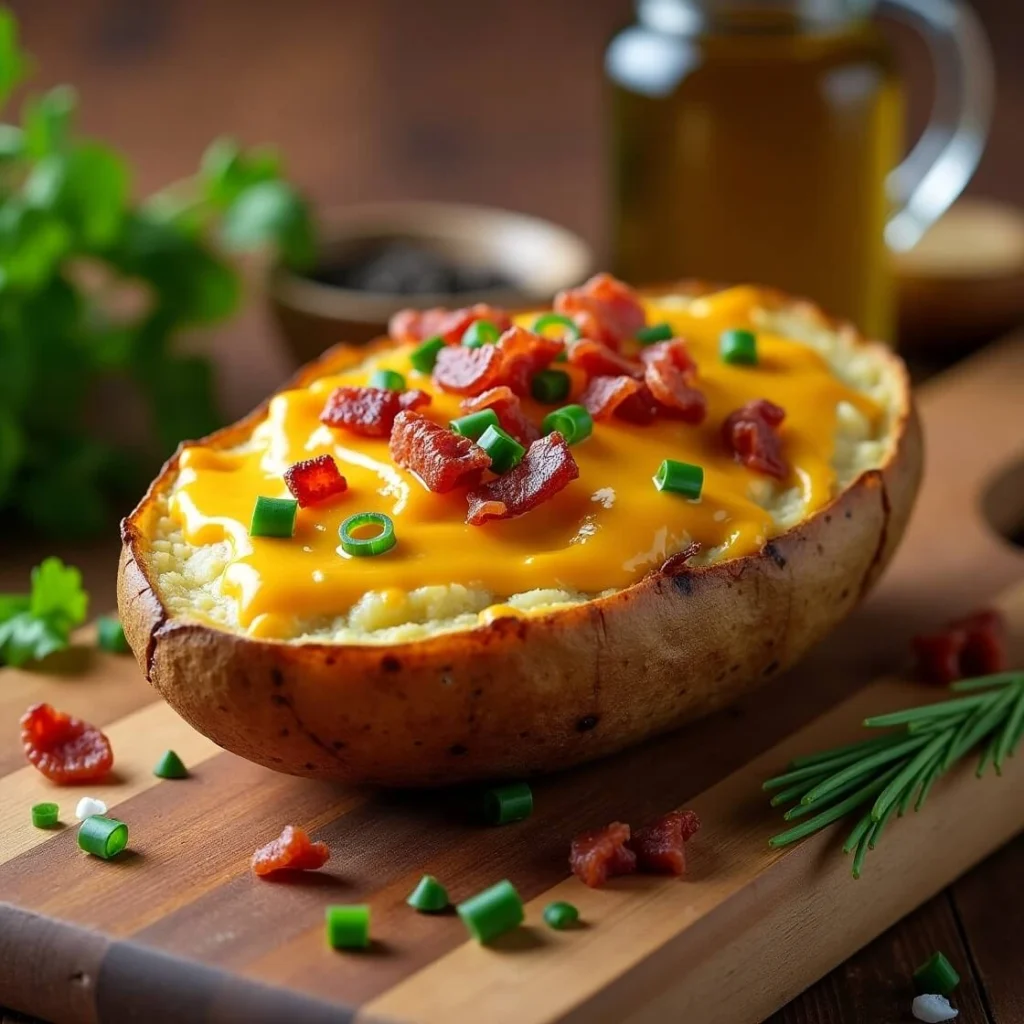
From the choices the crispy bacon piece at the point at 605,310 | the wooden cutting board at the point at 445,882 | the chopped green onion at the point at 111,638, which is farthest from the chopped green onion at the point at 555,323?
the chopped green onion at the point at 111,638

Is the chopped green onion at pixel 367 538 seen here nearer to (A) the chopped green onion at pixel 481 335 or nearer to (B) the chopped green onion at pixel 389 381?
(B) the chopped green onion at pixel 389 381

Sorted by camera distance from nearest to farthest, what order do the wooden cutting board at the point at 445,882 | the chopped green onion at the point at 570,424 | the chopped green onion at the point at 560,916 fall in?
1. the wooden cutting board at the point at 445,882
2. the chopped green onion at the point at 560,916
3. the chopped green onion at the point at 570,424

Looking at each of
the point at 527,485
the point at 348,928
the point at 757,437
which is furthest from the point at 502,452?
the point at 348,928

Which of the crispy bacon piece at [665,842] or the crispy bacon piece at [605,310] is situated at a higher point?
the crispy bacon piece at [605,310]

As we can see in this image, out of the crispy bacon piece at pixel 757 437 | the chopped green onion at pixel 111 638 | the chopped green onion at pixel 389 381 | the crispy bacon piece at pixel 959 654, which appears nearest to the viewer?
the crispy bacon piece at pixel 757 437

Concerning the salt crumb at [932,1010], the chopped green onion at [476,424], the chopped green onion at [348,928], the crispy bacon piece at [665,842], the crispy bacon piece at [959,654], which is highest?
the chopped green onion at [476,424]

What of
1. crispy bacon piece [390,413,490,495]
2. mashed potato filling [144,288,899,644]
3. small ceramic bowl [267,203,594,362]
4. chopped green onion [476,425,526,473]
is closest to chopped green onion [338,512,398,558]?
mashed potato filling [144,288,899,644]

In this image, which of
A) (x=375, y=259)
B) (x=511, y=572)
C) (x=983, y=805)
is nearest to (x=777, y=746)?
(x=983, y=805)
